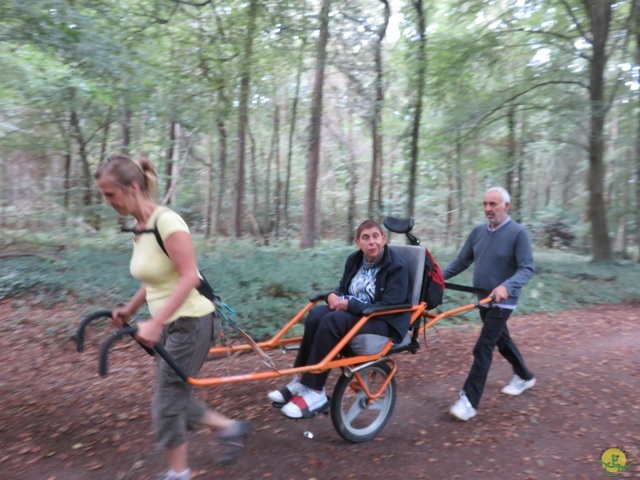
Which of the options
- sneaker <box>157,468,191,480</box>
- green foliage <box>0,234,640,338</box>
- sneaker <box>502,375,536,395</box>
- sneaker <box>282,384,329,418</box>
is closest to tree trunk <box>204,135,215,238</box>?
green foliage <box>0,234,640,338</box>

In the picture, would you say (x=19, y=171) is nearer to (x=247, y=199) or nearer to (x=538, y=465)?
(x=247, y=199)

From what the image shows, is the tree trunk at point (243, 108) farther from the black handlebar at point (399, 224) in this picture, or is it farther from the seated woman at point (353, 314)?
the seated woman at point (353, 314)

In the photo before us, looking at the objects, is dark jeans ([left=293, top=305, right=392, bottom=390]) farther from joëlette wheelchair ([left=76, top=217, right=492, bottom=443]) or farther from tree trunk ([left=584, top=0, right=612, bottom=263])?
tree trunk ([left=584, top=0, right=612, bottom=263])

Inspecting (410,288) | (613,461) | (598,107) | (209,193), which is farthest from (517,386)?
(209,193)

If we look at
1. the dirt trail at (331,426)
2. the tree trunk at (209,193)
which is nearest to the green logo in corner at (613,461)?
the dirt trail at (331,426)

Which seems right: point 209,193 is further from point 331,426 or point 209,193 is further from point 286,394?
point 286,394

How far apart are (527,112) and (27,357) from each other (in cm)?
1286

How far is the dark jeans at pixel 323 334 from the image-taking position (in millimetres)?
3467

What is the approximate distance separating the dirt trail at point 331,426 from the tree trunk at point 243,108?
745 centimetres

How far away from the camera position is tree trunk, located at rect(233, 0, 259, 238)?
35.2 ft

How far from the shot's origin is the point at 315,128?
13023 mm

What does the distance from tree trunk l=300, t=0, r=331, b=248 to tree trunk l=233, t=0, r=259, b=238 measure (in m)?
1.57

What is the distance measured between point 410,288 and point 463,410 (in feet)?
4.00

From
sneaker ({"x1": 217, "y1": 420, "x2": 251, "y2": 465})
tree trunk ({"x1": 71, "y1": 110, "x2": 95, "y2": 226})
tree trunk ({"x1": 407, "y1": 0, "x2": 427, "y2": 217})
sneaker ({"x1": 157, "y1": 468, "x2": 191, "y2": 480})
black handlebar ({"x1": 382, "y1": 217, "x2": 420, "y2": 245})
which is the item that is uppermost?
tree trunk ({"x1": 407, "y1": 0, "x2": 427, "y2": 217})
